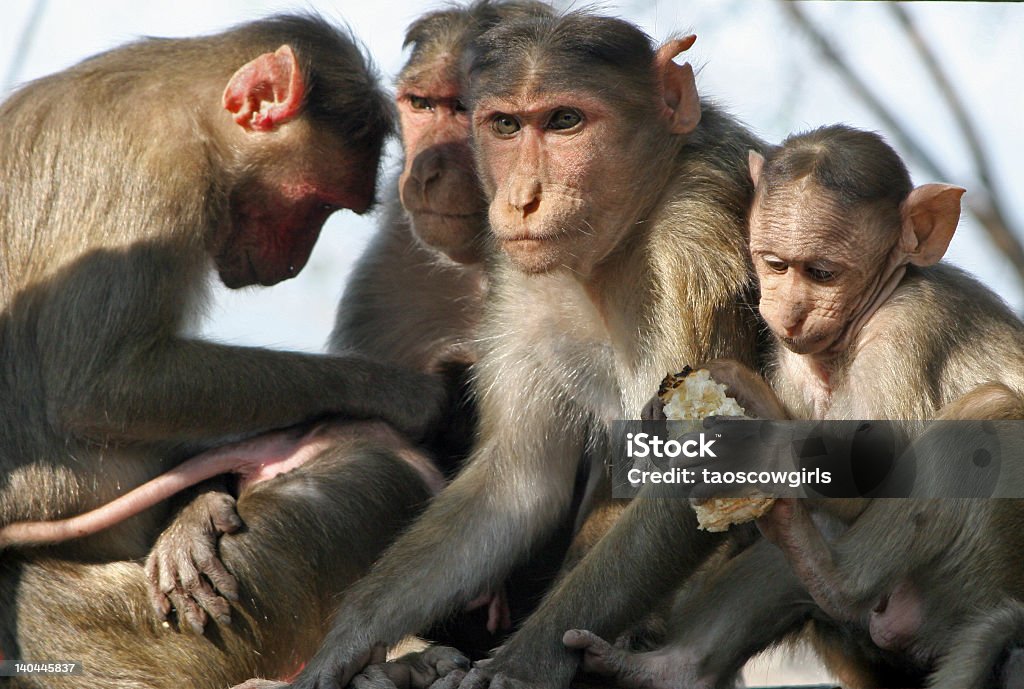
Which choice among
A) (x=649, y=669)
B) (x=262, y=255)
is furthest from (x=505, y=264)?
(x=649, y=669)

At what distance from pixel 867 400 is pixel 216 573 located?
255 centimetres

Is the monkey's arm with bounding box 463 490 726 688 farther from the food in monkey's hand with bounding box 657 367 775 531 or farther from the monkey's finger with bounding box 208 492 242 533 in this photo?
the monkey's finger with bounding box 208 492 242 533

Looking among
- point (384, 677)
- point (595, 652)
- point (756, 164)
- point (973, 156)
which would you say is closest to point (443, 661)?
point (384, 677)

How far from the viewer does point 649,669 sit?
4.59 meters

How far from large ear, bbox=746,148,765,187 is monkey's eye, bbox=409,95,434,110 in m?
1.56

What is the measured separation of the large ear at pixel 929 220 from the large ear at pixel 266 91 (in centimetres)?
281

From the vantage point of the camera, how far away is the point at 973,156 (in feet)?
32.4

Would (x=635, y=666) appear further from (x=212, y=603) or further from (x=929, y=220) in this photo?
(x=929, y=220)

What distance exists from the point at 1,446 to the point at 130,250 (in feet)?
3.14

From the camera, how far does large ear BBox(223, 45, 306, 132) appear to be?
601 centimetres

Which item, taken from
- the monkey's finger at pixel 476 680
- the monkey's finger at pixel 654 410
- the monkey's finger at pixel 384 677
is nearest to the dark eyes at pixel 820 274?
the monkey's finger at pixel 654 410

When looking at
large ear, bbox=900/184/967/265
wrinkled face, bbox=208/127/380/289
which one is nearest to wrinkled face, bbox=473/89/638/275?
large ear, bbox=900/184/967/265

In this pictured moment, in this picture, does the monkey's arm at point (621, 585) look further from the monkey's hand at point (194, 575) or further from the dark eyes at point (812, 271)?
the monkey's hand at point (194, 575)

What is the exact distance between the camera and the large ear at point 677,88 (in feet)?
16.7
